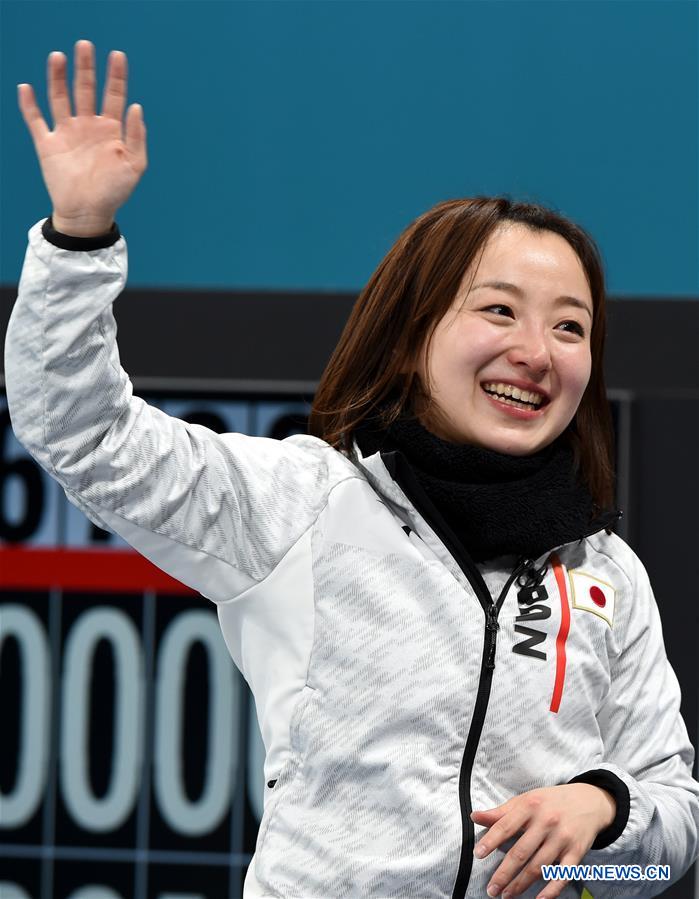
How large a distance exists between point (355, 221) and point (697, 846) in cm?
103

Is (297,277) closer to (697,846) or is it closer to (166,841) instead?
(166,841)

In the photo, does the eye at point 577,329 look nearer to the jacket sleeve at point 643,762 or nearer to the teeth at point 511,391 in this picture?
the teeth at point 511,391

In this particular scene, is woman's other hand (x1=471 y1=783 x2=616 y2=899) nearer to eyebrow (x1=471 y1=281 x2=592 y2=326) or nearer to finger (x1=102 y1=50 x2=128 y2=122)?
eyebrow (x1=471 y1=281 x2=592 y2=326)

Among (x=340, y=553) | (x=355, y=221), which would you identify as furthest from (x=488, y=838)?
(x=355, y=221)

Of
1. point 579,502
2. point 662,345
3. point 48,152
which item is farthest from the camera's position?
point 662,345

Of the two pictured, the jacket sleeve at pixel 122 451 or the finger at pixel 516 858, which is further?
the finger at pixel 516 858

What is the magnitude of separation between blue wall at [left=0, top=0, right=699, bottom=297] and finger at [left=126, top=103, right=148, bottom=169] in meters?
0.87

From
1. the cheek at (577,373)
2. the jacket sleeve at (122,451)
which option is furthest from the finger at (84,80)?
the cheek at (577,373)

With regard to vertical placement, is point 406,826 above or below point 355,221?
below

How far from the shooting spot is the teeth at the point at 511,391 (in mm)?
1082

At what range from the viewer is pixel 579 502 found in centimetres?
109

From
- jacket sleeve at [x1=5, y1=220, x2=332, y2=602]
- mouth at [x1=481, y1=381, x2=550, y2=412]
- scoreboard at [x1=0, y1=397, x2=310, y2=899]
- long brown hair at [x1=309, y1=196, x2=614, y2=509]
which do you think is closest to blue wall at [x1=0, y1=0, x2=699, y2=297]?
scoreboard at [x1=0, y1=397, x2=310, y2=899]

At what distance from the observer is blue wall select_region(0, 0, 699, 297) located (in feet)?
5.65

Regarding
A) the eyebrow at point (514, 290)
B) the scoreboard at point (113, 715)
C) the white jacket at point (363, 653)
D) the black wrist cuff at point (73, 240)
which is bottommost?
the scoreboard at point (113, 715)
